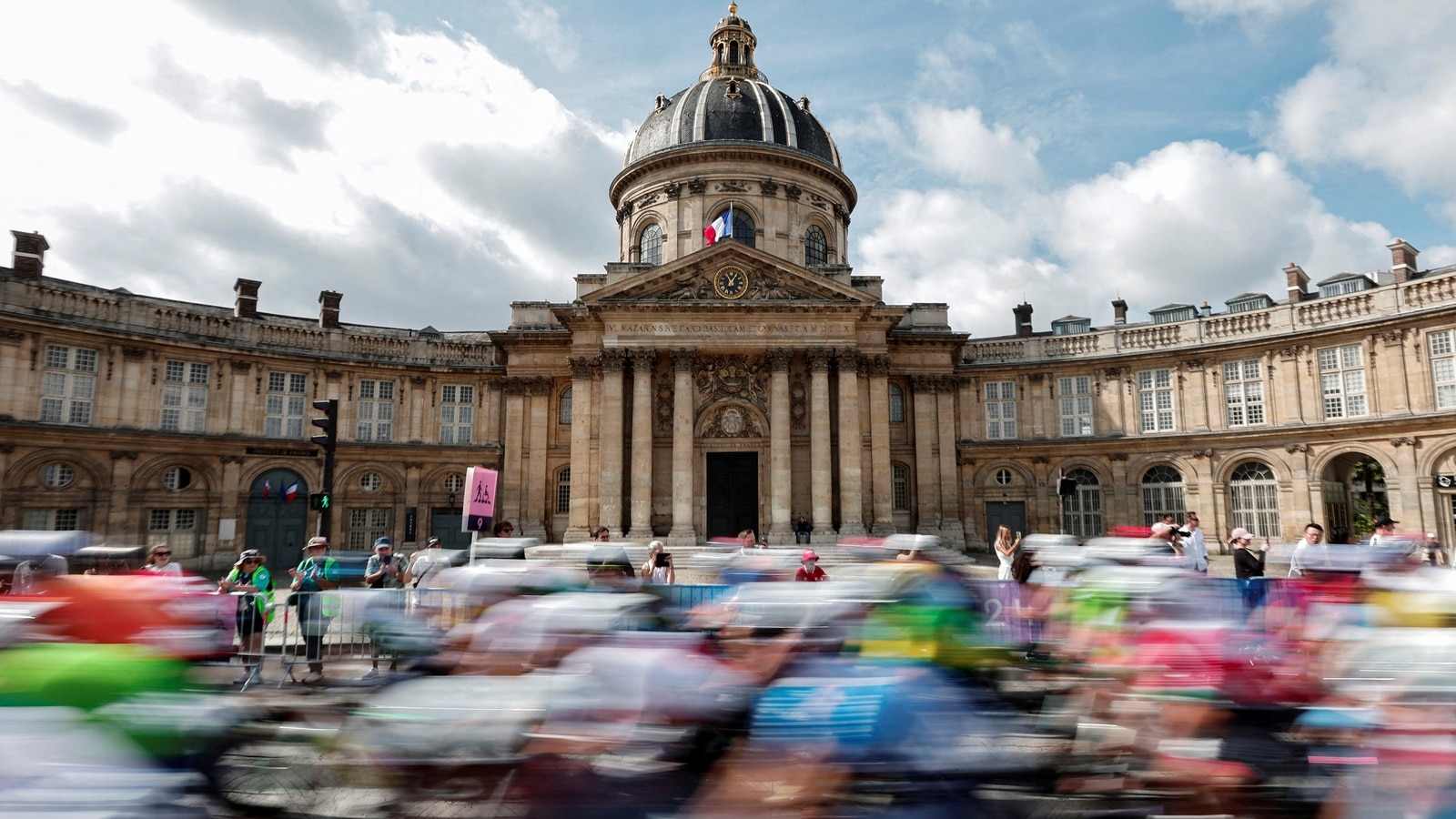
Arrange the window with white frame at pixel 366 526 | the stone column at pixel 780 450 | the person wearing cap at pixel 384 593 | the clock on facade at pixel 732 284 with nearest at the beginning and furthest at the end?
the person wearing cap at pixel 384 593 < the stone column at pixel 780 450 < the clock on facade at pixel 732 284 < the window with white frame at pixel 366 526

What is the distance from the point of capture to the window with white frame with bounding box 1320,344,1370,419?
27.7 m

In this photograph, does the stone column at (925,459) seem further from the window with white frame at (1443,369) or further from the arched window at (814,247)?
the window with white frame at (1443,369)

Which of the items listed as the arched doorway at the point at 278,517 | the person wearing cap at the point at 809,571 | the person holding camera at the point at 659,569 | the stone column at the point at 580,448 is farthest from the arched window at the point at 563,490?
the person wearing cap at the point at 809,571

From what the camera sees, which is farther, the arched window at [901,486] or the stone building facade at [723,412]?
the arched window at [901,486]

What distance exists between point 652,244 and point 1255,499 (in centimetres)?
2858

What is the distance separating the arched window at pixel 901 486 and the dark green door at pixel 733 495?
636 cm

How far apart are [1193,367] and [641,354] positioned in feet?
73.2

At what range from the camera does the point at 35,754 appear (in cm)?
434

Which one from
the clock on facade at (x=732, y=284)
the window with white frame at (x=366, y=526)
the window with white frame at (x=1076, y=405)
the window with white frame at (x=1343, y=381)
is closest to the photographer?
the window with white frame at (x=1343, y=381)

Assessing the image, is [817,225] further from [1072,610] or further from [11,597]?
[11,597]

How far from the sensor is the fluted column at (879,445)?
2889cm

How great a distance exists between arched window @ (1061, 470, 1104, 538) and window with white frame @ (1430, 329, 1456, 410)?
1137 centimetres

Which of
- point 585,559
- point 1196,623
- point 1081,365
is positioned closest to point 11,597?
point 585,559

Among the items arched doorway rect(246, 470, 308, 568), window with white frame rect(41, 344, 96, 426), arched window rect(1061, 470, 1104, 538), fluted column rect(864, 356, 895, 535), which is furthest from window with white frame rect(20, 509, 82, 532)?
arched window rect(1061, 470, 1104, 538)
